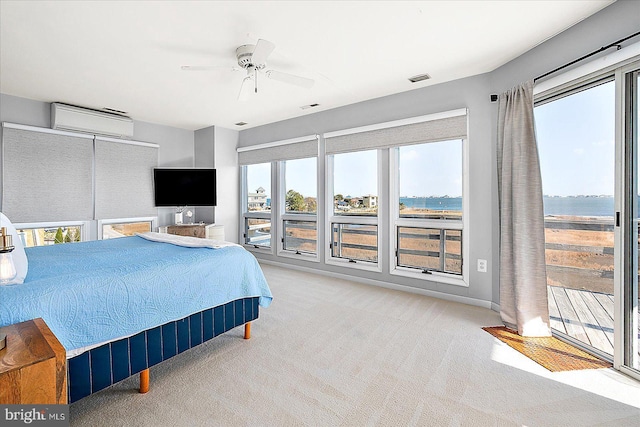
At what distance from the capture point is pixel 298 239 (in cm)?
495

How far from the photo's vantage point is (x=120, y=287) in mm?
1675

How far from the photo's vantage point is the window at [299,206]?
15.5ft

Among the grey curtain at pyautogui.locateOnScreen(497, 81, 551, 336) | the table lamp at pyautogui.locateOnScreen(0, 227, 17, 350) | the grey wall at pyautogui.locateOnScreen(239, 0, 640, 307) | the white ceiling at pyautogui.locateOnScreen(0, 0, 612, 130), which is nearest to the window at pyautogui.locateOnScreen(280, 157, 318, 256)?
the grey wall at pyautogui.locateOnScreen(239, 0, 640, 307)

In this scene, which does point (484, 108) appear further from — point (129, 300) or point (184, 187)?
point (184, 187)

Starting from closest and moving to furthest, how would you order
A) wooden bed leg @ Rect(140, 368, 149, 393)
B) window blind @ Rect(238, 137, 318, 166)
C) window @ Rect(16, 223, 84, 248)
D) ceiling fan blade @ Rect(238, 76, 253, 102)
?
1. wooden bed leg @ Rect(140, 368, 149, 393)
2. ceiling fan blade @ Rect(238, 76, 253, 102)
3. window @ Rect(16, 223, 84, 248)
4. window blind @ Rect(238, 137, 318, 166)

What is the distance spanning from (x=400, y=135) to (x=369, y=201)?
0.96 m

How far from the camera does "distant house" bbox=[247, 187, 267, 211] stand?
5387mm

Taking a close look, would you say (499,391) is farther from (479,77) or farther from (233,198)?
(233,198)

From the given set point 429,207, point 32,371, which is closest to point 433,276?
point 429,207

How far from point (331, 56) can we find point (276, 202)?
9.23ft

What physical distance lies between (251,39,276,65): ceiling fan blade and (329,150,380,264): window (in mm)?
2095

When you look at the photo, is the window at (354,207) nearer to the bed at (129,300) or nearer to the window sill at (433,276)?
the window sill at (433,276)

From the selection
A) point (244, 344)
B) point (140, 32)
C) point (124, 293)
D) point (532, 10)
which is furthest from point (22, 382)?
point (532, 10)

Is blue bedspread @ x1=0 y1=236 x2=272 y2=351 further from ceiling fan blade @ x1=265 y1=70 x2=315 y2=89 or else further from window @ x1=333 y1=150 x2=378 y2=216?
window @ x1=333 y1=150 x2=378 y2=216
